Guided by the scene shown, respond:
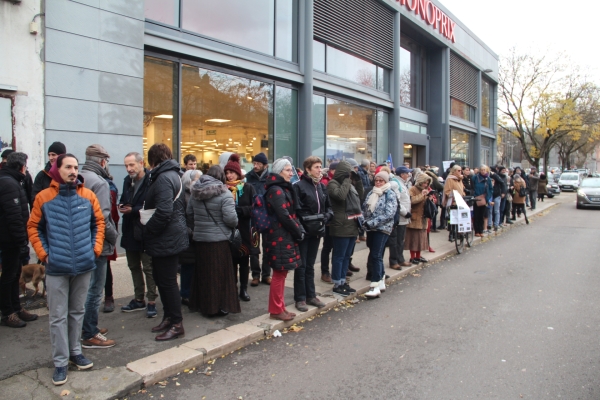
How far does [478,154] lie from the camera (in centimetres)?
2778

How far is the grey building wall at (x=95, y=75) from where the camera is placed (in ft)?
25.5

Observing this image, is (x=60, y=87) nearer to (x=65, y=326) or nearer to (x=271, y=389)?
(x=65, y=326)

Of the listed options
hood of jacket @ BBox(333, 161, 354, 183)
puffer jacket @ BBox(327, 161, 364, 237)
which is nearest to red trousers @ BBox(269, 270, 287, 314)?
puffer jacket @ BBox(327, 161, 364, 237)

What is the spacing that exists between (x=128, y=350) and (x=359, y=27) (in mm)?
13905

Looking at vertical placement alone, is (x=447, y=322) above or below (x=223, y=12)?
below

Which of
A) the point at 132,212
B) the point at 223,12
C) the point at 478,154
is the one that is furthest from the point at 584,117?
the point at 132,212

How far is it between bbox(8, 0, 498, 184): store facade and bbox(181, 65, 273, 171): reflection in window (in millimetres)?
30

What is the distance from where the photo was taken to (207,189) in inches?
203

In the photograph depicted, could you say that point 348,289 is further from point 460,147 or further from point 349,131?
point 460,147

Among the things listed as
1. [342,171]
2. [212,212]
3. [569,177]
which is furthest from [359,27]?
[569,177]

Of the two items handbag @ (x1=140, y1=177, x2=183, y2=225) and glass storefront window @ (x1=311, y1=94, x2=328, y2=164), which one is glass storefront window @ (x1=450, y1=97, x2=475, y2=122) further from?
handbag @ (x1=140, y1=177, x2=183, y2=225)

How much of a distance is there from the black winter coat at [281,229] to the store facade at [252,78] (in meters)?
4.34

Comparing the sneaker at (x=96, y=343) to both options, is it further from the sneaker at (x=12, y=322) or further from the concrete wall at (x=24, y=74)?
the concrete wall at (x=24, y=74)

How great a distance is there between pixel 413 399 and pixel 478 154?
26.1 metres
